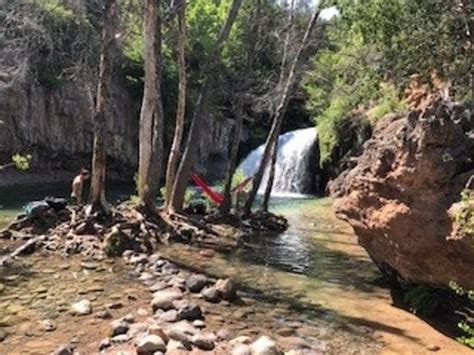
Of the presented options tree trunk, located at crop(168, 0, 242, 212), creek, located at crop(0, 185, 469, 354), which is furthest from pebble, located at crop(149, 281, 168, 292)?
tree trunk, located at crop(168, 0, 242, 212)

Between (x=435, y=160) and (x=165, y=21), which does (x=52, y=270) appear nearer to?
(x=435, y=160)

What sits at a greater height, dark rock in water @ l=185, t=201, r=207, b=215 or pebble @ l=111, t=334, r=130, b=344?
dark rock in water @ l=185, t=201, r=207, b=215

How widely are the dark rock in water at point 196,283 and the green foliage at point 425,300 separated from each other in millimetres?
2656

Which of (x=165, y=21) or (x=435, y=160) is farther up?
(x=165, y=21)

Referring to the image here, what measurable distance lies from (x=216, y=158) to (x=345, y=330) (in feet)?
84.6

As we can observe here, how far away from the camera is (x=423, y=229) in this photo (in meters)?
6.52

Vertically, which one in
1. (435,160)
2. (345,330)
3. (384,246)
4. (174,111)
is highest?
(174,111)

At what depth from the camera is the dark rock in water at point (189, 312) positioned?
649 cm

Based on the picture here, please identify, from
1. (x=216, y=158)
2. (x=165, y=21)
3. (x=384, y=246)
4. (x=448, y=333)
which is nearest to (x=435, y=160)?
(x=384, y=246)

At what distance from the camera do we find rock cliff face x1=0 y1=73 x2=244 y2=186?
22.5m

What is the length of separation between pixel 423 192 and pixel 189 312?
115 inches

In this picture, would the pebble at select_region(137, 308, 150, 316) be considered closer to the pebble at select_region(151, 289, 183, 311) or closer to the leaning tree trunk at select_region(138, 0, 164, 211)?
the pebble at select_region(151, 289, 183, 311)

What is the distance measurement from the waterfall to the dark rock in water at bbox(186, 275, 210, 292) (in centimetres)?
1666

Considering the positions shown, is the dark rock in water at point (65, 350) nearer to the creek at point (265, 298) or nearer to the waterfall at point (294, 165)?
the creek at point (265, 298)
